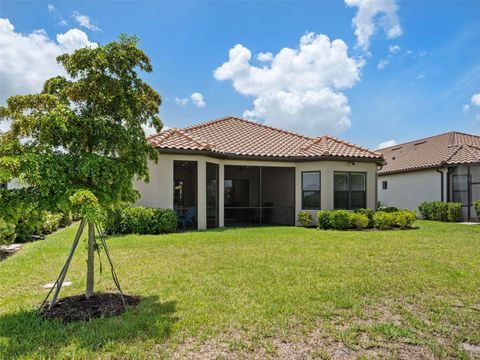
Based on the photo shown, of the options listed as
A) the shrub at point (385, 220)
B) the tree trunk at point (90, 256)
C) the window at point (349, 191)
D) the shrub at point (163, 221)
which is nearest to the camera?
the tree trunk at point (90, 256)

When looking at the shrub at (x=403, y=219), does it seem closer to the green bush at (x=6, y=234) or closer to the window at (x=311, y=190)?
the window at (x=311, y=190)

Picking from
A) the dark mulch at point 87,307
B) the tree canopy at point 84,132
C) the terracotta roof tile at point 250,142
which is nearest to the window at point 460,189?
the terracotta roof tile at point 250,142

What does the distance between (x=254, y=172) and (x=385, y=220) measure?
844 cm

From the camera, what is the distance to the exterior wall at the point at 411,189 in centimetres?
2012

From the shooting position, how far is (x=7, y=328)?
393 centimetres

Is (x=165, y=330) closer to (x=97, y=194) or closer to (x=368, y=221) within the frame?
(x=97, y=194)

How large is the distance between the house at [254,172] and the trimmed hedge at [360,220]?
1.21 m

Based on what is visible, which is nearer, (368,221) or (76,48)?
(76,48)

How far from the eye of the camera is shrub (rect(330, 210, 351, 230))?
14.2m

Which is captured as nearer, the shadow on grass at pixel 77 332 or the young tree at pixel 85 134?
the shadow on grass at pixel 77 332

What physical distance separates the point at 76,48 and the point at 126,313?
3.95m

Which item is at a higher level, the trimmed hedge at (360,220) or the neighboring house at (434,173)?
the neighboring house at (434,173)

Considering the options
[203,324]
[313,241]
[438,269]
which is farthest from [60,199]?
[313,241]

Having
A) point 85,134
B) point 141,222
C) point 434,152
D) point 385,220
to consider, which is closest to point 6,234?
point 141,222
